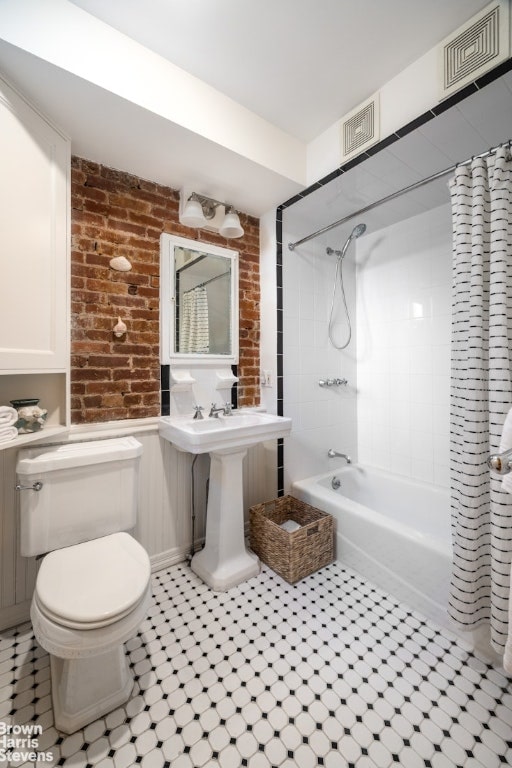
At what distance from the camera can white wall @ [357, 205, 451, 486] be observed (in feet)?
7.22

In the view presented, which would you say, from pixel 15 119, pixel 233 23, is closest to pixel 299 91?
pixel 233 23

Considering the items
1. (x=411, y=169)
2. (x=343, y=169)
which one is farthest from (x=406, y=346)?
(x=343, y=169)

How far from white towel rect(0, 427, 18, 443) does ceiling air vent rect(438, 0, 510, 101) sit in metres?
2.21

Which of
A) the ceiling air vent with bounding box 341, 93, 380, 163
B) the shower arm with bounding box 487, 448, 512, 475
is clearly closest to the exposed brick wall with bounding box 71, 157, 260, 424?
the ceiling air vent with bounding box 341, 93, 380, 163

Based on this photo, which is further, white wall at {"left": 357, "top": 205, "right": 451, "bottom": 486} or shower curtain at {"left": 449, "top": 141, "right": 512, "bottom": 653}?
white wall at {"left": 357, "top": 205, "right": 451, "bottom": 486}

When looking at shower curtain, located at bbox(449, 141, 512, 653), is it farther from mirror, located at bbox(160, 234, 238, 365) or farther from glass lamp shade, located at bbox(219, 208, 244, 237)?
mirror, located at bbox(160, 234, 238, 365)

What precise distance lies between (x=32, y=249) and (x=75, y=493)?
1043 mm

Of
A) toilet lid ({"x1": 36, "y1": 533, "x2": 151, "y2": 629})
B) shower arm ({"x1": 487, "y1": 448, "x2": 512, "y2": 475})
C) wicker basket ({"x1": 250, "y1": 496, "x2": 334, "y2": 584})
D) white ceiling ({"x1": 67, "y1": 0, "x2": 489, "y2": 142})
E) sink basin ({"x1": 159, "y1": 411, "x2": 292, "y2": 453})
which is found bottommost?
wicker basket ({"x1": 250, "y1": 496, "x2": 334, "y2": 584})

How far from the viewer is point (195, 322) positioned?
6.71 ft

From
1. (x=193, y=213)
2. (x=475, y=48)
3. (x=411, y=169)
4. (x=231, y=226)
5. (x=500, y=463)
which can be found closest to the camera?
(x=500, y=463)

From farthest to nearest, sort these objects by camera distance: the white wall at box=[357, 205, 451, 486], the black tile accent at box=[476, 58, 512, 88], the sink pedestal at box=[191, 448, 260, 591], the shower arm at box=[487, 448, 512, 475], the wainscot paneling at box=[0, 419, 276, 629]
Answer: the white wall at box=[357, 205, 451, 486], the sink pedestal at box=[191, 448, 260, 591], the wainscot paneling at box=[0, 419, 276, 629], the black tile accent at box=[476, 58, 512, 88], the shower arm at box=[487, 448, 512, 475]

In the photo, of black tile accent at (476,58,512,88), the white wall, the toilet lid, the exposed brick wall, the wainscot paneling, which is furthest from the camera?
the white wall

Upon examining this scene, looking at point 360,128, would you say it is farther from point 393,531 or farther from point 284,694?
point 284,694

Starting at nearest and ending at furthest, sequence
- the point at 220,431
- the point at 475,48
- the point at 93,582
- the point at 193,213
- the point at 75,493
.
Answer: the point at 93,582 < the point at 475,48 < the point at 75,493 < the point at 220,431 < the point at 193,213
